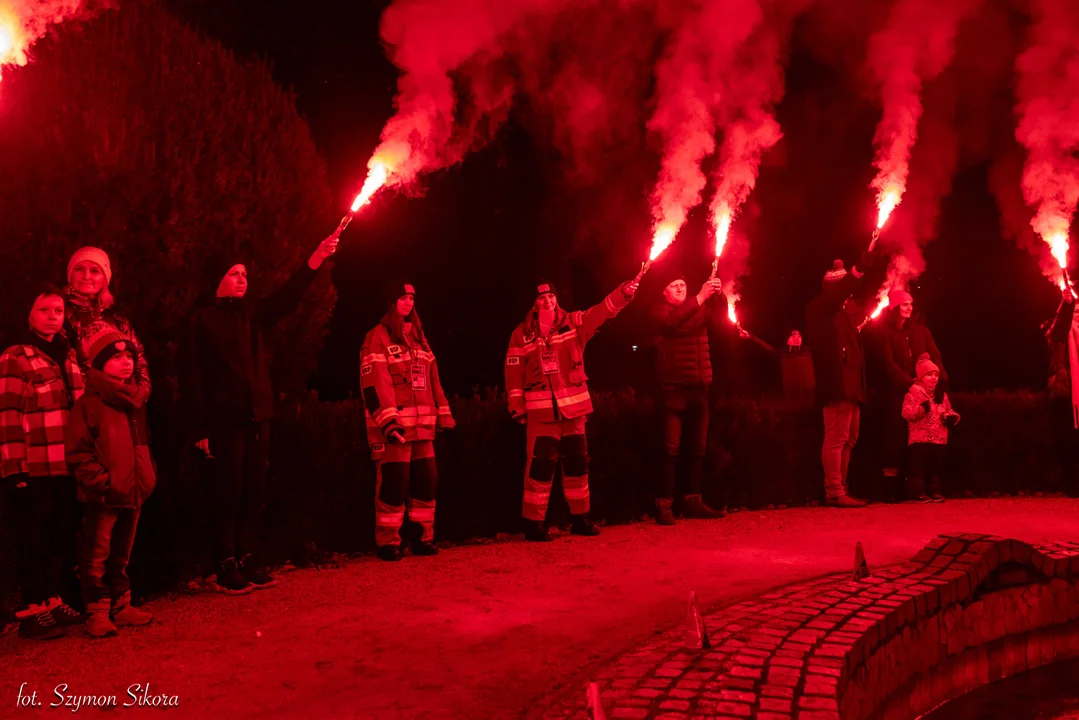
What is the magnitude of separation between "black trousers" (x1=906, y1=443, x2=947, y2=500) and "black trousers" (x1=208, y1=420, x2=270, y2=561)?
7.37 m

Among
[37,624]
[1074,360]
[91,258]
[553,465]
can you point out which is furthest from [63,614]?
[1074,360]

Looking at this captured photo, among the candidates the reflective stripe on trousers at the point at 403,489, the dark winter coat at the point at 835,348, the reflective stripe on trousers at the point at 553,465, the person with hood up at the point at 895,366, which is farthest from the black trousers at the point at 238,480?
the person with hood up at the point at 895,366

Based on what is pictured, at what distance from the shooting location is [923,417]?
37.2 ft

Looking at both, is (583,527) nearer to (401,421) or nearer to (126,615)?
(401,421)

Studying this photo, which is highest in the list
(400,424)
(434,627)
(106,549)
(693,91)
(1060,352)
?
(693,91)

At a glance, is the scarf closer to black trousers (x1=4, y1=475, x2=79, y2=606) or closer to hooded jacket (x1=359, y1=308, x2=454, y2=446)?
hooded jacket (x1=359, y1=308, x2=454, y2=446)

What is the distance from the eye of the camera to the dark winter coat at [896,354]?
11.5m

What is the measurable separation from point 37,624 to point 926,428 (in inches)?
360

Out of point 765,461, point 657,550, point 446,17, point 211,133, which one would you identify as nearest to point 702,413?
point 765,461

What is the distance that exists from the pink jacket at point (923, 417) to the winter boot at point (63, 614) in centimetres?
878

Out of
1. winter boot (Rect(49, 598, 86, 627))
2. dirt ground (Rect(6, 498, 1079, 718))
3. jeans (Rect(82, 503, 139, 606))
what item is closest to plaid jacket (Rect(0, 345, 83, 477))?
jeans (Rect(82, 503, 139, 606))

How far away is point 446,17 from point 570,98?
424 cm

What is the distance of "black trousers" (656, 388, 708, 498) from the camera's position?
967 cm

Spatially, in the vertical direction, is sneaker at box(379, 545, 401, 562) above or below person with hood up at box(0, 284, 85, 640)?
below
